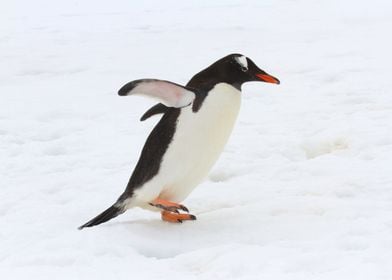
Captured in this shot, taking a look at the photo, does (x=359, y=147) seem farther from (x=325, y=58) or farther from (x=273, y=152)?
(x=325, y=58)

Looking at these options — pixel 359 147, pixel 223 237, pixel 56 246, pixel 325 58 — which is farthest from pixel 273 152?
pixel 325 58

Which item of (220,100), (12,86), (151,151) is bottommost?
(12,86)

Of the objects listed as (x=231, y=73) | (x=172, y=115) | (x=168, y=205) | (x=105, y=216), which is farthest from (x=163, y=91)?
(x=105, y=216)

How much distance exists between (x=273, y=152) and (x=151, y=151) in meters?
1.12

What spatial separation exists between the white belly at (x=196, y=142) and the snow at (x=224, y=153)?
15cm

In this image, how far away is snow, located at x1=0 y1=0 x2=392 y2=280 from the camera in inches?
101

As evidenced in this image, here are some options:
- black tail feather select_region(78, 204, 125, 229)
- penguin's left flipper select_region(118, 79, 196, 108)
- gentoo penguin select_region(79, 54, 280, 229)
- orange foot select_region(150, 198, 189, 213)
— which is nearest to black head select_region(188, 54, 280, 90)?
gentoo penguin select_region(79, 54, 280, 229)

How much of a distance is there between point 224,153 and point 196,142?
3.69 ft

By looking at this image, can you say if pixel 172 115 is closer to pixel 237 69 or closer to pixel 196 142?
pixel 196 142

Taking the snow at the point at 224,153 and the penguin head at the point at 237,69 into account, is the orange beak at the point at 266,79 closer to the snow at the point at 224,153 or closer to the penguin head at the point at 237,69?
the penguin head at the point at 237,69

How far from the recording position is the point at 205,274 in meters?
2.41

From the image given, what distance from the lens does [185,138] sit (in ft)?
9.35

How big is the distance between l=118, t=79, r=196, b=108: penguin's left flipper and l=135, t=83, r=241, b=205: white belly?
0.06 meters

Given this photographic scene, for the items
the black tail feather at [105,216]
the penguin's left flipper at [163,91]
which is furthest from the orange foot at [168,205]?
the penguin's left flipper at [163,91]
